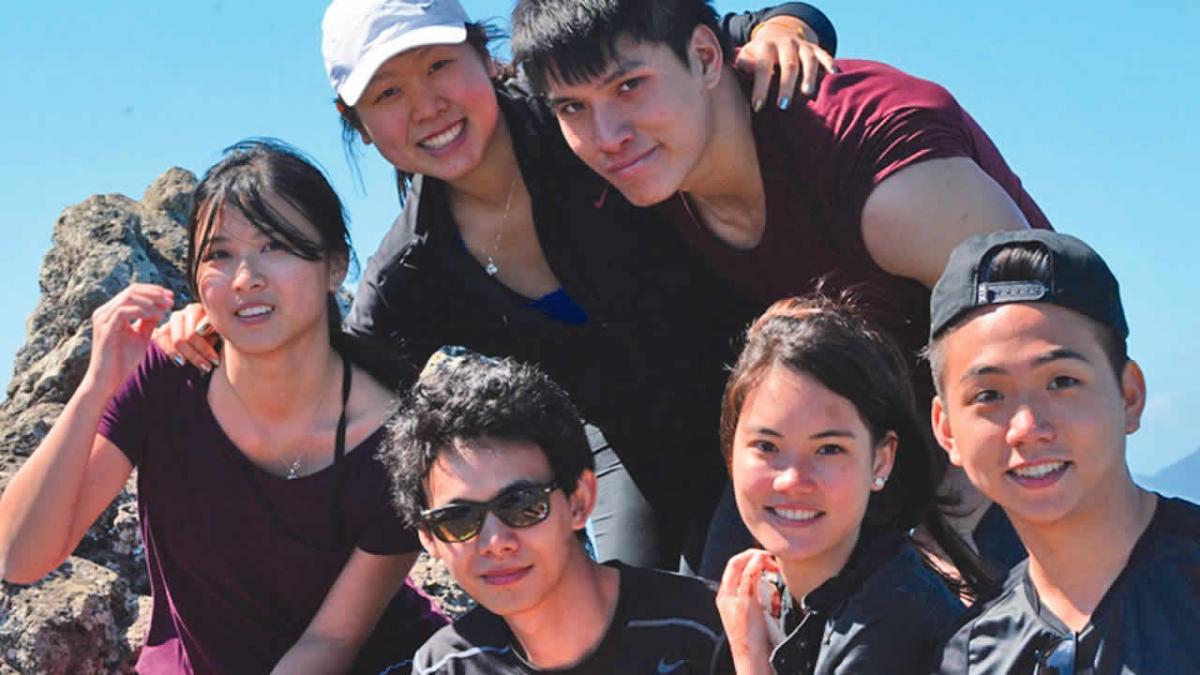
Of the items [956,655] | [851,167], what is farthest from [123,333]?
[956,655]

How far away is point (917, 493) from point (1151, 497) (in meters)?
0.96

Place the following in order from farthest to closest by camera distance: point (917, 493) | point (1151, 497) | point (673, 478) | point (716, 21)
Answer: point (673, 478) → point (716, 21) → point (917, 493) → point (1151, 497)

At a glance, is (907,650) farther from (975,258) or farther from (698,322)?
(698,322)

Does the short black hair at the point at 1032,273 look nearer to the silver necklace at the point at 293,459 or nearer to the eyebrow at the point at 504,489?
the eyebrow at the point at 504,489

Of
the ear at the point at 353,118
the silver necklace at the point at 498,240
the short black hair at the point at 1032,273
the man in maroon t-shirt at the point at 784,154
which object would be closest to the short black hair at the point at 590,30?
the man in maroon t-shirt at the point at 784,154

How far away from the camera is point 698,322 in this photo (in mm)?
5680

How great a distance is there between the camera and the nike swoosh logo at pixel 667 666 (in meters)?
4.84

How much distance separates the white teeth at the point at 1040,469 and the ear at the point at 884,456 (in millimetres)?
740

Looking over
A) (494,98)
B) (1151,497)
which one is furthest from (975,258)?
(494,98)

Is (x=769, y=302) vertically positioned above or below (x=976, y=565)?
A: above

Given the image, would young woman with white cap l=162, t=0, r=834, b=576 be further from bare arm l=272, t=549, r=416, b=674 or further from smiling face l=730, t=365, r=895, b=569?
smiling face l=730, t=365, r=895, b=569

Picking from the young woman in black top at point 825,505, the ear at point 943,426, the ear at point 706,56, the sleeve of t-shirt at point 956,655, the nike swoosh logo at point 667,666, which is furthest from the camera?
the ear at point 706,56

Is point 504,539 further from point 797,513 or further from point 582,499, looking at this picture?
point 797,513

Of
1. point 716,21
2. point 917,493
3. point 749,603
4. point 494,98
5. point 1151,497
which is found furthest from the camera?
point 494,98
